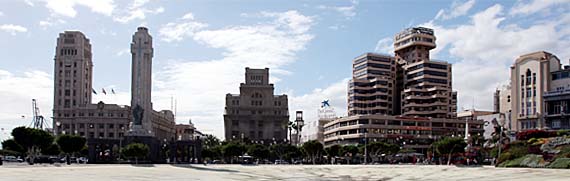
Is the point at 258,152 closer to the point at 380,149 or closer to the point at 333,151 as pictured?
the point at 333,151

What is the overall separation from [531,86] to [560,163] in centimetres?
6833

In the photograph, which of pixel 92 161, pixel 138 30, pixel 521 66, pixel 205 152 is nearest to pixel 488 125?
pixel 521 66

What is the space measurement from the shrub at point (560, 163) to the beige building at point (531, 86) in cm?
6084

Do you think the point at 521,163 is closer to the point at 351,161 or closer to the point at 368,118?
the point at 351,161

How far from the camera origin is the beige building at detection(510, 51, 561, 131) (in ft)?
453

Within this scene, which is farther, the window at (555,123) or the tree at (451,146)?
the window at (555,123)

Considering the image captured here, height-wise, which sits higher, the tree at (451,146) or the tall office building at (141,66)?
the tall office building at (141,66)

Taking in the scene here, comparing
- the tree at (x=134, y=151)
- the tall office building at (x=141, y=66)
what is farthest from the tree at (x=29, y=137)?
the tall office building at (x=141, y=66)

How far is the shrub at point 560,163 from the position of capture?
7594cm

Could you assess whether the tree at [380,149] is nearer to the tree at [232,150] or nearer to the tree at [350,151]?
the tree at [350,151]

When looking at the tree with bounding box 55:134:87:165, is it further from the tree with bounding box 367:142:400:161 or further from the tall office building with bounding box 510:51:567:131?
the tall office building with bounding box 510:51:567:131

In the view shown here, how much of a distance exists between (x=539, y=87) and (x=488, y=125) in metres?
50.3

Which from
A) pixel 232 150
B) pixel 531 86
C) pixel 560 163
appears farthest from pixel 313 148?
pixel 560 163

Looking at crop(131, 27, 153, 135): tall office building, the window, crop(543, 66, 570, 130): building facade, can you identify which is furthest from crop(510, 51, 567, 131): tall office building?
crop(131, 27, 153, 135): tall office building
